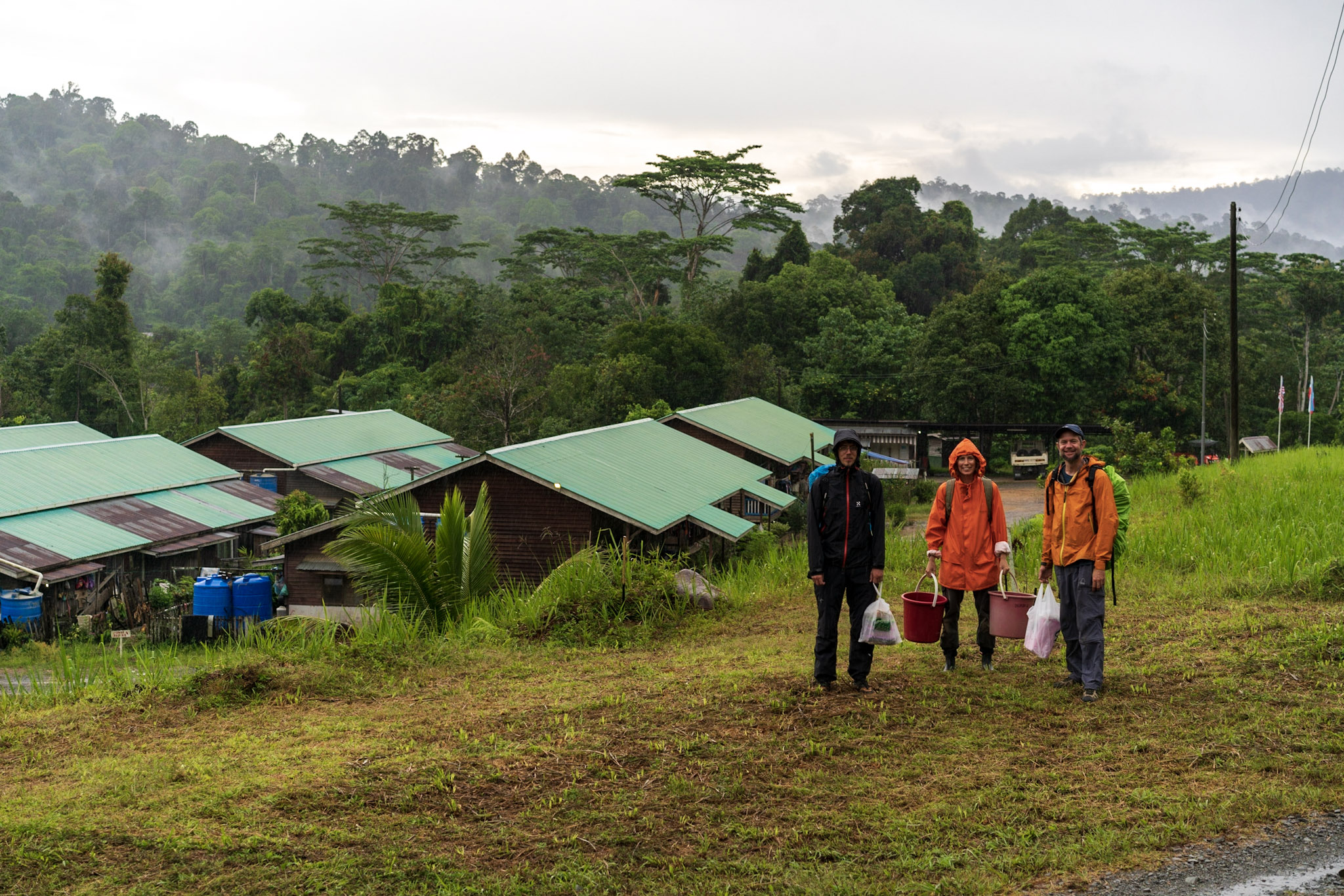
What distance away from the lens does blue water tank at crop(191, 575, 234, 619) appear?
67.4ft

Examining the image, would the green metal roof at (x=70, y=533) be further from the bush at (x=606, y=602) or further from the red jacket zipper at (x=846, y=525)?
the red jacket zipper at (x=846, y=525)

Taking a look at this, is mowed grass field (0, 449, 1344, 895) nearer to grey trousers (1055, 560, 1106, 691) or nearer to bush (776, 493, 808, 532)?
grey trousers (1055, 560, 1106, 691)

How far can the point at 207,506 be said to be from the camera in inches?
1085

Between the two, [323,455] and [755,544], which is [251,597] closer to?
[755,544]

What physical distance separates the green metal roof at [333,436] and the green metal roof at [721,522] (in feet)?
61.4

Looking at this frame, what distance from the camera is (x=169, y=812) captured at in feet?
15.4

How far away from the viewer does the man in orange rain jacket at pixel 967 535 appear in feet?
22.1

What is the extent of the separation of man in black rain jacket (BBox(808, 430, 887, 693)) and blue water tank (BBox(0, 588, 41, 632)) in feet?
63.2

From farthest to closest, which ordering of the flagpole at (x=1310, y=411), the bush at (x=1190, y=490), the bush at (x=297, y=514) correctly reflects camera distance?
the flagpole at (x=1310, y=411), the bush at (x=297, y=514), the bush at (x=1190, y=490)

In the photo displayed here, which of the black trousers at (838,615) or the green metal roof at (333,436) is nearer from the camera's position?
the black trousers at (838,615)

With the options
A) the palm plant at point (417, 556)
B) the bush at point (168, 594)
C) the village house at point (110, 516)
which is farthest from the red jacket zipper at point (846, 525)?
the village house at point (110, 516)

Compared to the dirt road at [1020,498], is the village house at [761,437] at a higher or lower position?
higher

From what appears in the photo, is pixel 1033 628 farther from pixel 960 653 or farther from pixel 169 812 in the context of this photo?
pixel 169 812

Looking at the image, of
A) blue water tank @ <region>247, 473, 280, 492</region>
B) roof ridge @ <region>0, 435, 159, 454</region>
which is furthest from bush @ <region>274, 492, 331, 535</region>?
roof ridge @ <region>0, 435, 159, 454</region>
